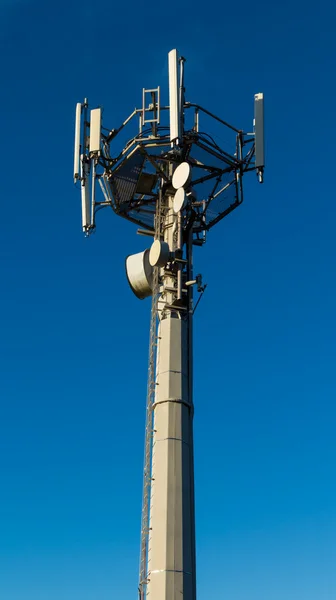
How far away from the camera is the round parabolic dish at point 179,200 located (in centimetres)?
2794

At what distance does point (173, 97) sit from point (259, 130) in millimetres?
4757

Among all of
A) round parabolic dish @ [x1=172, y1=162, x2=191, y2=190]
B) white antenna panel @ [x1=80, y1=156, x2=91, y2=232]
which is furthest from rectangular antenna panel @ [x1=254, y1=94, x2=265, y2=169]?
white antenna panel @ [x1=80, y1=156, x2=91, y2=232]

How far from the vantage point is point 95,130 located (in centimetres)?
2969

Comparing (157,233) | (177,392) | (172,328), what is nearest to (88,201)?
(157,233)

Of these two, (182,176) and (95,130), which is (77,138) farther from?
(182,176)

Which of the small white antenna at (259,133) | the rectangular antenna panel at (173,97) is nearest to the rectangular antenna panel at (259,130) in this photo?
the small white antenna at (259,133)

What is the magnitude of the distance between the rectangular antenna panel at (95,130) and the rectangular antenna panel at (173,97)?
10.7 feet

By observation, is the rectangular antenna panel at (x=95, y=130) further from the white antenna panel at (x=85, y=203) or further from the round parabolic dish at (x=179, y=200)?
the round parabolic dish at (x=179, y=200)

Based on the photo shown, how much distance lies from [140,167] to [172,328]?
7.29 metres

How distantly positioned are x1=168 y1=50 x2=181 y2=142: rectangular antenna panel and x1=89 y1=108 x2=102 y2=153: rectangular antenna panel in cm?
328

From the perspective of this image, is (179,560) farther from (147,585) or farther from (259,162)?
(259,162)

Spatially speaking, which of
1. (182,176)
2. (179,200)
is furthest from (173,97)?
(179,200)

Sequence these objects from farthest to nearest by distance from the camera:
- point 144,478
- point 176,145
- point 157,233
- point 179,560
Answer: point 157,233, point 176,145, point 144,478, point 179,560

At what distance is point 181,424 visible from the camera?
85.1 ft
